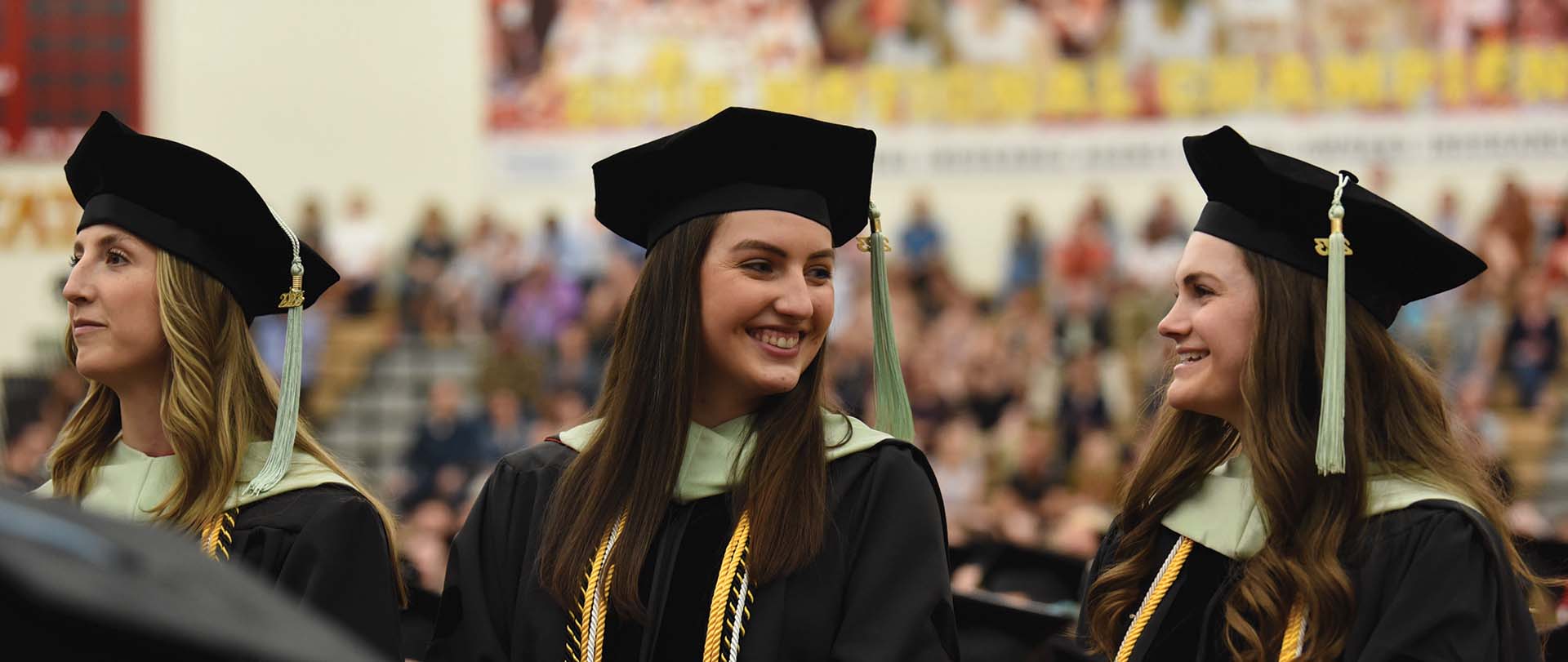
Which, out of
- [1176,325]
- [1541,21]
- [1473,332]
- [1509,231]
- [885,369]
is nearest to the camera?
[1176,325]

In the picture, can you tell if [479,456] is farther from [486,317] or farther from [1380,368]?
[1380,368]

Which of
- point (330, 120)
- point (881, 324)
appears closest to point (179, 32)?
point (330, 120)

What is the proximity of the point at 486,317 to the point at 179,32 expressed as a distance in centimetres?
595

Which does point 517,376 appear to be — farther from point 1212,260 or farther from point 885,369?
point 1212,260

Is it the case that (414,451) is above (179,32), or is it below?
below

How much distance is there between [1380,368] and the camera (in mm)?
2945

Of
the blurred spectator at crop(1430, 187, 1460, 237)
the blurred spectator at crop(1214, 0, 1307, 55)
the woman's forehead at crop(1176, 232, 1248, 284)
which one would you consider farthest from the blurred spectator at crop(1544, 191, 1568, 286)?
the woman's forehead at crop(1176, 232, 1248, 284)

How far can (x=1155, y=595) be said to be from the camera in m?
3.06

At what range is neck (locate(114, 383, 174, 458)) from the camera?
3346 mm

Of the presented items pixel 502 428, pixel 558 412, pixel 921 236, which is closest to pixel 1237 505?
pixel 558 412

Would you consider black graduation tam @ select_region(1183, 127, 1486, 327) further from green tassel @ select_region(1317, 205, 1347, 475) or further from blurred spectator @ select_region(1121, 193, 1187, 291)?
blurred spectator @ select_region(1121, 193, 1187, 291)

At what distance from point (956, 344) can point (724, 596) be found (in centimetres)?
1092

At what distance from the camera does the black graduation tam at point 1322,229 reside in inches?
116

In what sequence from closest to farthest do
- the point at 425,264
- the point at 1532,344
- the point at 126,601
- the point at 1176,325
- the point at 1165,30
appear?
the point at 126,601, the point at 1176,325, the point at 1532,344, the point at 425,264, the point at 1165,30
